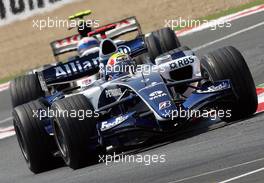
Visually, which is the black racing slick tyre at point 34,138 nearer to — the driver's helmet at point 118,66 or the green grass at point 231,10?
the driver's helmet at point 118,66

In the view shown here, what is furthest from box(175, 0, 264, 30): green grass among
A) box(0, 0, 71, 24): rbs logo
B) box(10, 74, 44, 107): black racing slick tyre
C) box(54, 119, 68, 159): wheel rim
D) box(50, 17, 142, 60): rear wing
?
box(54, 119, 68, 159): wheel rim

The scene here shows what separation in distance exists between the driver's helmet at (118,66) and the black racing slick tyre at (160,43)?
2.60 meters

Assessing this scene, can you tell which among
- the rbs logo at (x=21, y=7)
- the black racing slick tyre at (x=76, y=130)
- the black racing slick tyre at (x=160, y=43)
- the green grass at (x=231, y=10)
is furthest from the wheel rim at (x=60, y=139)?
the rbs logo at (x=21, y=7)

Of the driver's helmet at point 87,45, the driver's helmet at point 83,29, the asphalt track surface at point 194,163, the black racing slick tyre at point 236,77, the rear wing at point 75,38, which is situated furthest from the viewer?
the rear wing at point 75,38

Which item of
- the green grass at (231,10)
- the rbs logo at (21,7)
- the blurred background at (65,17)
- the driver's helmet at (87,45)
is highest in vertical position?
the driver's helmet at (87,45)

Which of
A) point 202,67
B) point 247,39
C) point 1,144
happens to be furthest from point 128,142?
point 247,39

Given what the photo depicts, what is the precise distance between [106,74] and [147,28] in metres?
13.0

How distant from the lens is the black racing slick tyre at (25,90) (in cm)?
1351

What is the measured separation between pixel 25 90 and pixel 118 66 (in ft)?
8.23

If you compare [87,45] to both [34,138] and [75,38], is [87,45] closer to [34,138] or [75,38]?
[75,38]

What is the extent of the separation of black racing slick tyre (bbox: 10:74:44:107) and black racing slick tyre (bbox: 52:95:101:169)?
9.73ft

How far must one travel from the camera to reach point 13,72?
24031 millimetres

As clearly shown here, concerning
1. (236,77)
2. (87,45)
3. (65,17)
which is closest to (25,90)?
(87,45)

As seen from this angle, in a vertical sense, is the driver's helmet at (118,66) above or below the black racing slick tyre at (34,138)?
above
